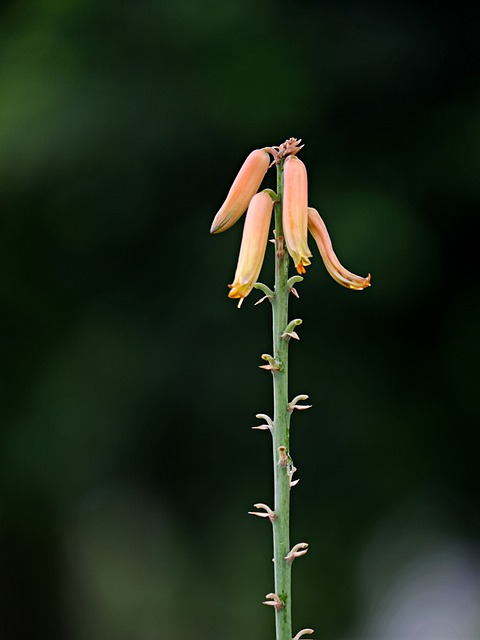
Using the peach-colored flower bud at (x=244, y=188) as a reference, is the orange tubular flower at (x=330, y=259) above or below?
below

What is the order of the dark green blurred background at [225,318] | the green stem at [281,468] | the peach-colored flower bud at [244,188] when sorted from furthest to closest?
the dark green blurred background at [225,318]
the peach-colored flower bud at [244,188]
the green stem at [281,468]

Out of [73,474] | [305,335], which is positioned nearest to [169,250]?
[305,335]

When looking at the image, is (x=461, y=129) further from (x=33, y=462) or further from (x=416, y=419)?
(x=33, y=462)

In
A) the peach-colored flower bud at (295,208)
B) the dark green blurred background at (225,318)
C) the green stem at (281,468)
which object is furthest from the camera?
the dark green blurred background at (225,318)

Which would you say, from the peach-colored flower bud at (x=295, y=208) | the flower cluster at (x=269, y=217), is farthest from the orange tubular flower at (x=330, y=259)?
the peach-colored flower bud at (x=295, y=208)

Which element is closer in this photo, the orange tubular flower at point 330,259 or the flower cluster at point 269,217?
the flower cluster at point 269,217

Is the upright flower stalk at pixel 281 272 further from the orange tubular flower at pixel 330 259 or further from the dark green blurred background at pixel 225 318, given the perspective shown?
the dark green blurred background at pixel 225 318

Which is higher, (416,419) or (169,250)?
(169,250)
